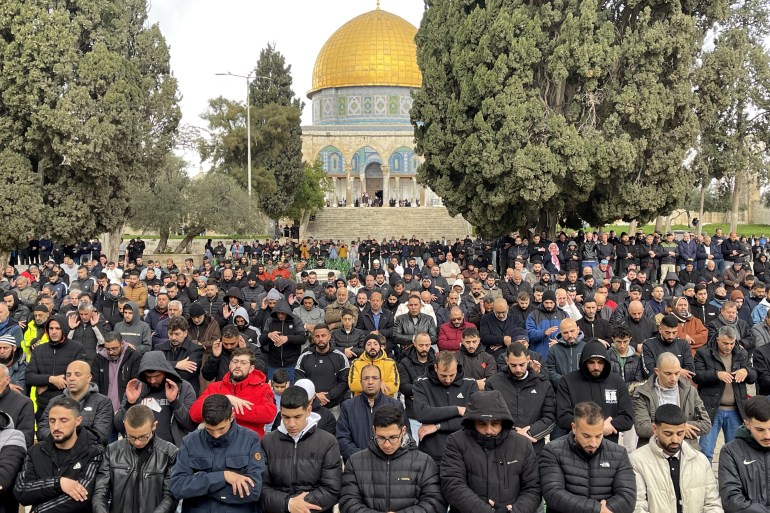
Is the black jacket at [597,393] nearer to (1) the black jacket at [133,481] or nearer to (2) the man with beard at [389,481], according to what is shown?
(2) the man with beard at [389,481]

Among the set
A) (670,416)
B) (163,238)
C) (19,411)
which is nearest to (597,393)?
(670,416)

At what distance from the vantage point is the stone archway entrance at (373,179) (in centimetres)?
5612

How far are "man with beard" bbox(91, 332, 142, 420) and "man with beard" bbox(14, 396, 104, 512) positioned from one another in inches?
69.1

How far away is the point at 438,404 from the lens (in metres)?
5.29

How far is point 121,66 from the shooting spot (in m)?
21.1

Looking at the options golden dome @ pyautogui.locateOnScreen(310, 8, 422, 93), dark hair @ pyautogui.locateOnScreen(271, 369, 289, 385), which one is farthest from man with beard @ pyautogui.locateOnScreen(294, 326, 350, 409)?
golden dome @ pyautogui.locateOnScreen(310, 8, 422, 93)

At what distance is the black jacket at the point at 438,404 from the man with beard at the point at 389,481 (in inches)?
33.4

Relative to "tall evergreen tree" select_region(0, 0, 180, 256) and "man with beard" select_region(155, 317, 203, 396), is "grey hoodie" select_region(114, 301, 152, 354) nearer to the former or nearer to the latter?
"man with beard" select_region(155, 317, 203, 396)

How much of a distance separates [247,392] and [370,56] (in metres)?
53.4

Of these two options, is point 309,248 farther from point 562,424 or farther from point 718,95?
point 562,424

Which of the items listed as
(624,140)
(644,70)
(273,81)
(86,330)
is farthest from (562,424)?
(273,81)

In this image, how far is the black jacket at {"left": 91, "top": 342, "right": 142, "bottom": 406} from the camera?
6164mm

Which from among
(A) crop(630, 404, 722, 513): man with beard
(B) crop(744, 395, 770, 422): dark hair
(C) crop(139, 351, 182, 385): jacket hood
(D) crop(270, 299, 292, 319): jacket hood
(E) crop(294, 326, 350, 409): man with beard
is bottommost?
(A) crop(630, 404, 722, 513): man with beard

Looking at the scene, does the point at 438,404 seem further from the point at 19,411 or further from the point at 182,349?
the point at 19,411
